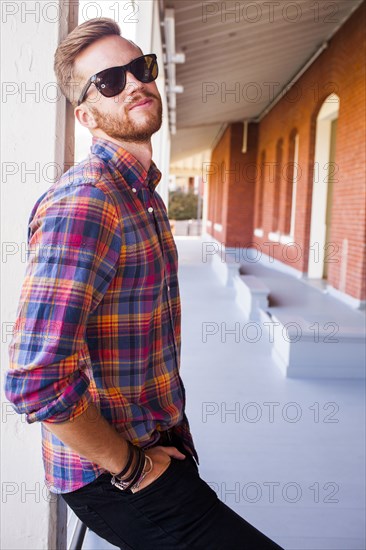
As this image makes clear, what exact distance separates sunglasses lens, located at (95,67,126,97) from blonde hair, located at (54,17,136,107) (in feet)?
0.22

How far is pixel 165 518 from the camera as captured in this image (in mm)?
1100

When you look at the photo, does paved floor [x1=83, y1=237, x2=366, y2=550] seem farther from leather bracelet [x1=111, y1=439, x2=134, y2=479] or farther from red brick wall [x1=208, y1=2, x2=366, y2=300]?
red brick wall [x1=208, y1=2, x2=366, y2=300]

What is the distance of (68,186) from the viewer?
104 cm

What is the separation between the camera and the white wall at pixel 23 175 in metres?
1.47

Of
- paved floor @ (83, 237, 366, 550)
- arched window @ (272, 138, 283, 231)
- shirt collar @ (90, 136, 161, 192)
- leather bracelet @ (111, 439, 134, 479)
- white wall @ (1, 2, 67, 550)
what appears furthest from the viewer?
arched window @ (272, 138, 283, 231)

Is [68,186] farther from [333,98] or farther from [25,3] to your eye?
[333,98]

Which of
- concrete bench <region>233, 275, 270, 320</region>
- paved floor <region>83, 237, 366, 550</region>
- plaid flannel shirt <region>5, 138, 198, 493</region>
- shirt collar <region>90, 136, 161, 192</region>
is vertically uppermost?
shirt collar <region>90, 136, 161, 192</region>

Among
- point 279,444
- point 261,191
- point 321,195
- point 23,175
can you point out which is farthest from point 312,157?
point 23,175

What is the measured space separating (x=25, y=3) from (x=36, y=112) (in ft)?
0.91

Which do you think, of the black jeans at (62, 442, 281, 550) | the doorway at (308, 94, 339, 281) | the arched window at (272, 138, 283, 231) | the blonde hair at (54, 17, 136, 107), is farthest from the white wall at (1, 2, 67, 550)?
the arched window at (272, 138, 283, 231)

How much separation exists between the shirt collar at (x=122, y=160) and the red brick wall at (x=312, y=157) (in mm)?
6602


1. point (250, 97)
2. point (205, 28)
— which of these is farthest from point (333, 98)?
point (250, 97)

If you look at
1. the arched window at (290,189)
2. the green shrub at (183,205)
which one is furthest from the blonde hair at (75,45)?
the green shrub at (183,205)

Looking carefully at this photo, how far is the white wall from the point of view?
1.47m
